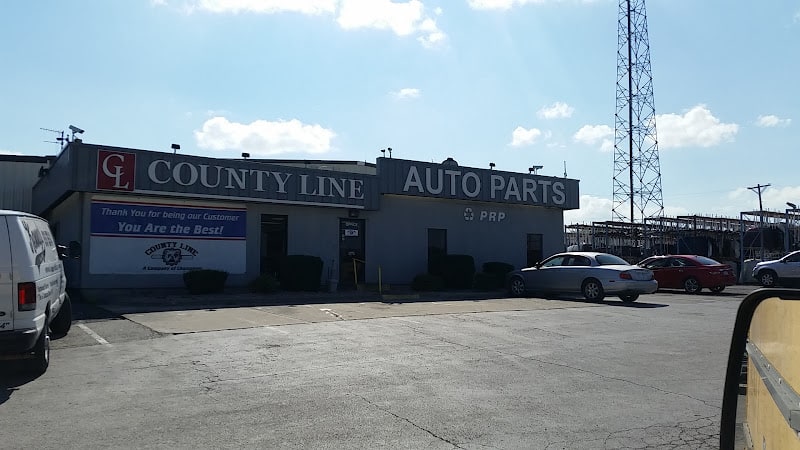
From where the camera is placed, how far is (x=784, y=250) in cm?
3309

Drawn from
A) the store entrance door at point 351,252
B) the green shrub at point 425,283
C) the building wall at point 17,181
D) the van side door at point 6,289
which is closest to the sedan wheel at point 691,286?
the green shrub at point 425,283

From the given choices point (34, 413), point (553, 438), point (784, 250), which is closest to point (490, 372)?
point (553, 438)

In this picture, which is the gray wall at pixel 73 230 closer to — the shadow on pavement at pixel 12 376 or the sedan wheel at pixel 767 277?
the shadow on pavement at pixel 12 376

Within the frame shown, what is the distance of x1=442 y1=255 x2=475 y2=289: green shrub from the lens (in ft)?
75.6

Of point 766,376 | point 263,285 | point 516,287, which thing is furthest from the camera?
point 516,287

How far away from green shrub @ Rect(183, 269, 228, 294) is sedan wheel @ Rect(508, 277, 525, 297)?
9.20 m

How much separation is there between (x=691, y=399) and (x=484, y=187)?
18.5 meters

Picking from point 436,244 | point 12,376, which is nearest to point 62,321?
point 12,376

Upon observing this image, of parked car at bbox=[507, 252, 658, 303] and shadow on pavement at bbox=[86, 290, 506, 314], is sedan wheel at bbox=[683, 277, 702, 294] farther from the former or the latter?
shadow on pavement at bbox=[86, 290, 506, 314]

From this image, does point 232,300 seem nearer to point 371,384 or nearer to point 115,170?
point 115,170

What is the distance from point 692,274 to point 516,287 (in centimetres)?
738

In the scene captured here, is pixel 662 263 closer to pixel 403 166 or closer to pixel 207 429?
pixel 403 166

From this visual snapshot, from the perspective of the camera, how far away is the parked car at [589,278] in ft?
59.3

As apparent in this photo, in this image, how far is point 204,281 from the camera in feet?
59.7
